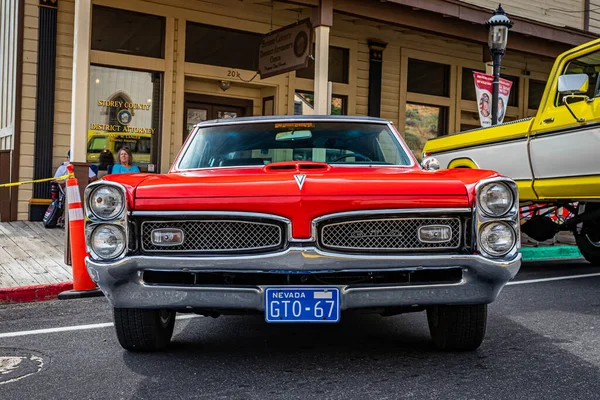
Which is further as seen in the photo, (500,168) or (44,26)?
(44,26)

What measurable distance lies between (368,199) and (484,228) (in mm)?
633

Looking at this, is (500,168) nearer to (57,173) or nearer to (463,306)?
(463,306)

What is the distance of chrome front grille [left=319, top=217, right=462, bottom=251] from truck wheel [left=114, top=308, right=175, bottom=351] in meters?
1.18

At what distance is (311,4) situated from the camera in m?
10.4

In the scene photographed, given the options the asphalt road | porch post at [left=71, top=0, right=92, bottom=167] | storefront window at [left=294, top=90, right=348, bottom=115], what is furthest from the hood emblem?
storefront window at [left=294, top=90, right=348, bottom=115]

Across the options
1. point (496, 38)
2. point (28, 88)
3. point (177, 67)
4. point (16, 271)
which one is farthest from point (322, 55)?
point (16, 271)

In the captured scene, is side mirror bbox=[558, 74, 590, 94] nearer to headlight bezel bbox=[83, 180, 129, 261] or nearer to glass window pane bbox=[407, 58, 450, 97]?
headlight bezel bbox=[83, 180, 129, 261]

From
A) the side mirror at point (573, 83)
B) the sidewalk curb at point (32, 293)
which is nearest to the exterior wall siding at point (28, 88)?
the sidewalk curb at point (32, 293)

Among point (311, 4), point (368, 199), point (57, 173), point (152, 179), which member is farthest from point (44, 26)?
point (368, 199)

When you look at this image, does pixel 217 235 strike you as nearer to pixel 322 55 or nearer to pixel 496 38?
pixel 322 55

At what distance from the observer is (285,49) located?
11273 millimetres

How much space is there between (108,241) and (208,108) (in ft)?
31.2

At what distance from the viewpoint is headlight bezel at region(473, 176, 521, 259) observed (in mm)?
3521

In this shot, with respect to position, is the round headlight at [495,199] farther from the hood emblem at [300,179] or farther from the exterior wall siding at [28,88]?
the exterior wall siding at [28,88]
